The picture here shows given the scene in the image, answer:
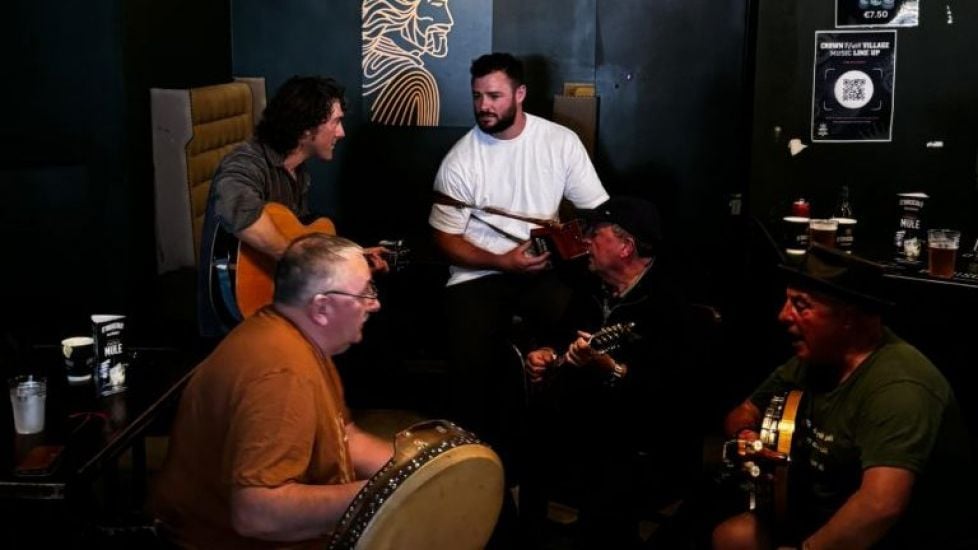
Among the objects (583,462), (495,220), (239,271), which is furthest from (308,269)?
(495,220)

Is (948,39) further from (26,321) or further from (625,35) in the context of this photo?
(26,321)

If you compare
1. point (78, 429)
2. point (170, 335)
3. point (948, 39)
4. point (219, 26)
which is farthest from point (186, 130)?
point (948, 39)

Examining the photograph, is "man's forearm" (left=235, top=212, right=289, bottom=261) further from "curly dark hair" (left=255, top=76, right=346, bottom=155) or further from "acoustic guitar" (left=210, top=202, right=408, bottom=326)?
"curly dark hair" (left=255, top=76, right=346, bottom=155)

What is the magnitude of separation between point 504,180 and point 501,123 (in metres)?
0.23

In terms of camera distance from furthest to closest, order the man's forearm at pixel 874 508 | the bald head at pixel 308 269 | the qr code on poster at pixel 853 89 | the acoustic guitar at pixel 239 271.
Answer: the qr code on poster at pixel 853 89 → the acoustic guitar at pixel 239 271 → the man's forearm at pixel 874 508 → the bald head at pixel 308 269

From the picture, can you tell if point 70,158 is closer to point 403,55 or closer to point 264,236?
point 264,236

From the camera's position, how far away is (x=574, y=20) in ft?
21.5

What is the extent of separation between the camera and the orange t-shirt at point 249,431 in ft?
7.86

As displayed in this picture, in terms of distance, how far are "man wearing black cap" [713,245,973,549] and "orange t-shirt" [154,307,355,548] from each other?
1096 mm

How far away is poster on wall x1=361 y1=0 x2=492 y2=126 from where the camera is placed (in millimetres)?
6543

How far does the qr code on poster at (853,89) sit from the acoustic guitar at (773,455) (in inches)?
122

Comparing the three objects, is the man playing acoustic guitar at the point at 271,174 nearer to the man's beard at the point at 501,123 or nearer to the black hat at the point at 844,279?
the man's beard at the point at 501,123

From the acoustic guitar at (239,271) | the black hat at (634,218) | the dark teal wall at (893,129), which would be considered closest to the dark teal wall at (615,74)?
the dark teal wall at (893,129)

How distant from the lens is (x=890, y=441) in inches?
109
